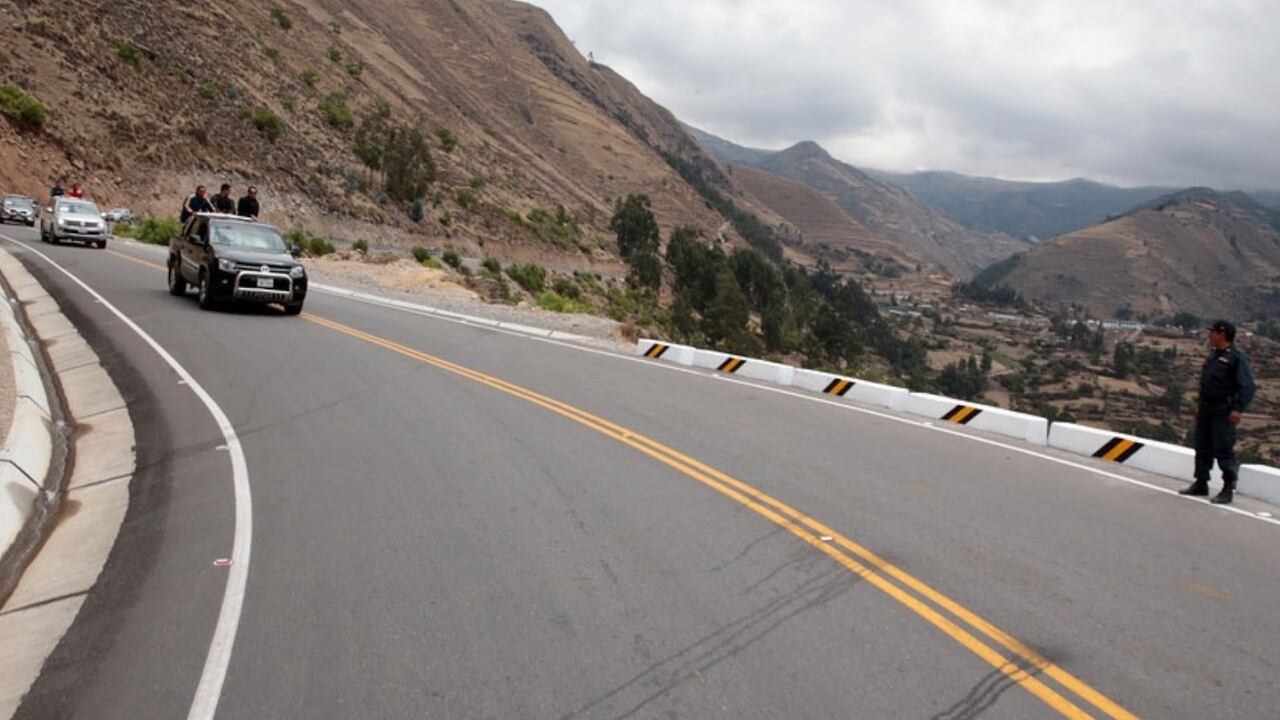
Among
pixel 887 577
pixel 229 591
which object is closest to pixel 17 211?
pixel 229 591

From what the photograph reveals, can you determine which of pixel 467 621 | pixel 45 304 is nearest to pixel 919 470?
pixel 467 621

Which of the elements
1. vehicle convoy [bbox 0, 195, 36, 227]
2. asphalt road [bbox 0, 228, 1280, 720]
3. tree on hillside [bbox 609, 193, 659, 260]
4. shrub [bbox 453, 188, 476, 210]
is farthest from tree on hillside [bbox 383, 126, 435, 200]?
asphalt road [bbox 0, 228, 1280, 720]

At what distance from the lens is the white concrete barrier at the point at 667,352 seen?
17734 mm

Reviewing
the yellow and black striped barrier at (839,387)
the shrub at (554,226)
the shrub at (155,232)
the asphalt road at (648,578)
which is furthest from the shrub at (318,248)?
the shrub at (554,226)

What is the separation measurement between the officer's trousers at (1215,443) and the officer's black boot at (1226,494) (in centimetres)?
2

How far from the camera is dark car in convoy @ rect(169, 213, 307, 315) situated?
17.3 m

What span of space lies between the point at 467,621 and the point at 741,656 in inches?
60.4

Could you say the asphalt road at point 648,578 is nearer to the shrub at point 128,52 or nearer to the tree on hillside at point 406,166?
the shrub at point 128,52

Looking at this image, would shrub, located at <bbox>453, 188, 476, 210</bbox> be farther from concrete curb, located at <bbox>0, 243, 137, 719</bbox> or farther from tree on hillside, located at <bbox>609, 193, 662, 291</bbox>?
concrete curb, located at <bbox>0, 243, 137, 719</bbox>

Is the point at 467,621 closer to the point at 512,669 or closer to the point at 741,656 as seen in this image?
the point at 512,669

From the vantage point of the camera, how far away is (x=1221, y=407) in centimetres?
845

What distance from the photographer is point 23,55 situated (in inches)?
2025

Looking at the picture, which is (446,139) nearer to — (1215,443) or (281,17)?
(281,17)

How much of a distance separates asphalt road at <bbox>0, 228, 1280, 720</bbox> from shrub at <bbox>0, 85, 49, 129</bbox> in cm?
4731
